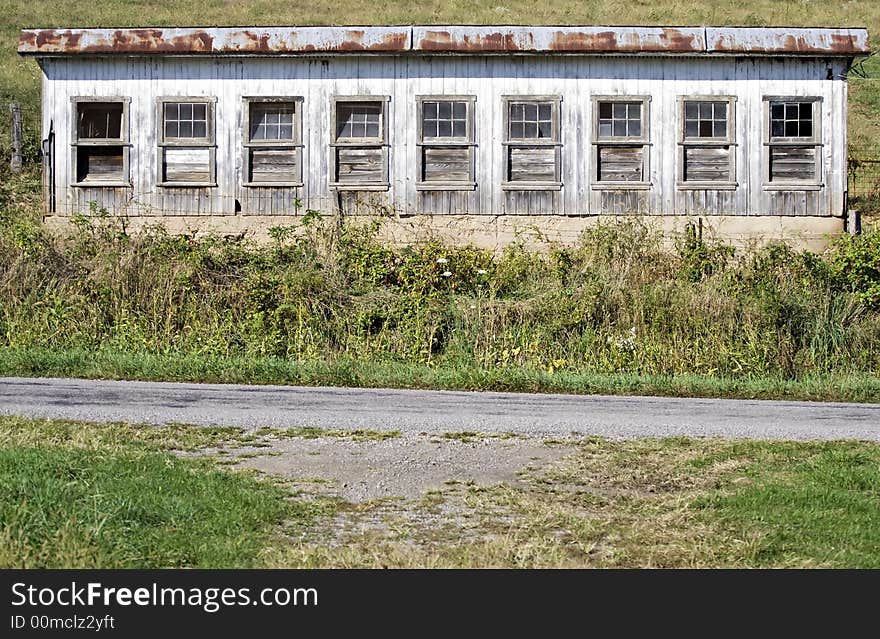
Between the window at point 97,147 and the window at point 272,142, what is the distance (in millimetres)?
2302

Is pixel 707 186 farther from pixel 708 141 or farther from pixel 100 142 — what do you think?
pixel 100 142

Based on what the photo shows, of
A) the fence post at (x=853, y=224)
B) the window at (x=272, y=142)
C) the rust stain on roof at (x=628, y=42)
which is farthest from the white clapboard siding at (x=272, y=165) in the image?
the fence post at (x=853, y=224)

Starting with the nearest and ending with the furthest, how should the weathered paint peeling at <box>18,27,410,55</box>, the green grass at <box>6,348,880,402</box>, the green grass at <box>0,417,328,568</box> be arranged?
the green grass at <box>0,417,328,568</box> → the green grass at <box>6,348,880,402</box> → the weathered paint peeling at <box>18,27,410,55</box>

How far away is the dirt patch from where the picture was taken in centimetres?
843

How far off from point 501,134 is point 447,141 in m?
1.01

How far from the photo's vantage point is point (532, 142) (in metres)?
21.4

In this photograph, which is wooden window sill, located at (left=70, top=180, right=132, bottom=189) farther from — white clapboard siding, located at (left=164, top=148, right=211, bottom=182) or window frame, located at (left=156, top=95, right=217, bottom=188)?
white clapboard siding, located at (left=164, top=148, right=211, bottom=182)

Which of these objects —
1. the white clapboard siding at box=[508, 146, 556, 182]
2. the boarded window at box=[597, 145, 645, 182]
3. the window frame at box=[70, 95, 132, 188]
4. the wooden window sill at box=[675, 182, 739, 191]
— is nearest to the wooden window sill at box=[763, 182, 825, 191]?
the wooden window sill at box=[675, 182, 739, 191]

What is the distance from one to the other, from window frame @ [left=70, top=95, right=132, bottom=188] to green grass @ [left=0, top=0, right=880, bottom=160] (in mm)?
23624

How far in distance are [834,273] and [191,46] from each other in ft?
39.3

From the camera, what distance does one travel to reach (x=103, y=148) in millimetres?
21859

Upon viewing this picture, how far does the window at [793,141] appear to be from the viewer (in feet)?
70.2

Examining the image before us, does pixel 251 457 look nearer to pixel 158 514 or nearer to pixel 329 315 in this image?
pixel 158 514

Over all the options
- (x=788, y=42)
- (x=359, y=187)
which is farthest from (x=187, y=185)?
(x=788, y=42)
